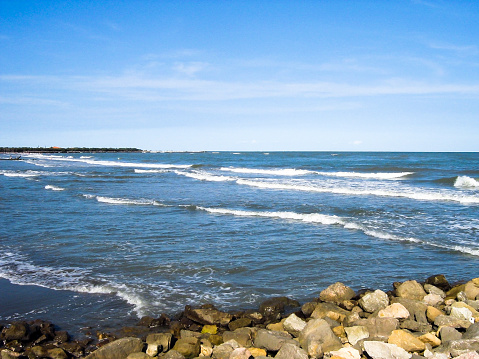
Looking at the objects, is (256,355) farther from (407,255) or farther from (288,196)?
(288,196)

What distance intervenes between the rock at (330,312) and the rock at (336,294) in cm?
45

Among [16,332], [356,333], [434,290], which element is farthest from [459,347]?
[16,332]

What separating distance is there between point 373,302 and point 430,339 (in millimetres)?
1369

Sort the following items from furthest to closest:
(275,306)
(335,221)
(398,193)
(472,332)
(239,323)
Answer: (398,193) → (335,221) → (275,306) → (239,323) → (472,332)

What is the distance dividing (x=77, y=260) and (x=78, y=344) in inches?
187

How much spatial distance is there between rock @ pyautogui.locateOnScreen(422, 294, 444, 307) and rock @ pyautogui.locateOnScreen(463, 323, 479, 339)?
1.52 meters

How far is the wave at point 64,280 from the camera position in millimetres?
7965

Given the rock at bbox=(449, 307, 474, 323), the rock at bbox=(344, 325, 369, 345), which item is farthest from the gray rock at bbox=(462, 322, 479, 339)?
the rock at bbox=(344, 325, 369, 345)

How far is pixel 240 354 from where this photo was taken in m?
5.30

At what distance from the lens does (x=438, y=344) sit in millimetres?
5691

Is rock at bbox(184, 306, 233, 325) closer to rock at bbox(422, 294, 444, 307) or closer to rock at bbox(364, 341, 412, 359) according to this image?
rock at bbox(364, 341, 412, 359)

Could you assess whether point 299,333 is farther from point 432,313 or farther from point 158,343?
point 432,313

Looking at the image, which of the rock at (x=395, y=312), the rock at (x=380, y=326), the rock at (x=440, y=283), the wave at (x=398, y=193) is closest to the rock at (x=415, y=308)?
the rock at (x=395, y=312)

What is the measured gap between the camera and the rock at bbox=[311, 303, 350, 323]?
22.1 feet
